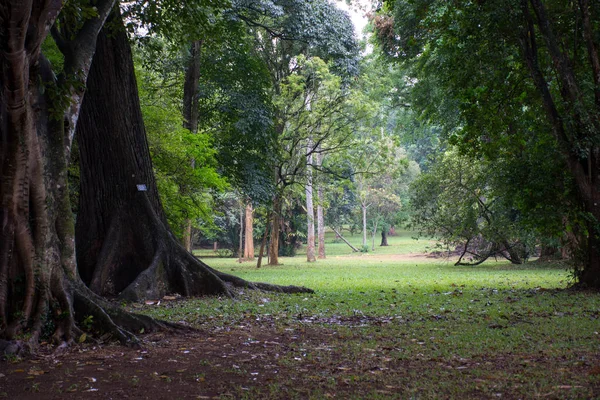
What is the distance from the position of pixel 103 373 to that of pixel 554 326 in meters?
5.99

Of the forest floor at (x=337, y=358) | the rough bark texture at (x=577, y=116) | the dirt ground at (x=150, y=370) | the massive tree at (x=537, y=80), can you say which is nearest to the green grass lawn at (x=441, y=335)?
the forest floor at (x=337, y=358)

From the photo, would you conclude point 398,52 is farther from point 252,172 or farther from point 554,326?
point 554,326

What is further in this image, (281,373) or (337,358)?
(337,358)

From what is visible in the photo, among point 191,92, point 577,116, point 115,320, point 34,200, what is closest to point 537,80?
point 577,116

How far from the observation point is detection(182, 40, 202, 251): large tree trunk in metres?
21.8

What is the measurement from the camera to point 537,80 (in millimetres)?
12031

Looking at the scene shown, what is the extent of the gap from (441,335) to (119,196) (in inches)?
283

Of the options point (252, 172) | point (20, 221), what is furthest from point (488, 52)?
point (252, 172)

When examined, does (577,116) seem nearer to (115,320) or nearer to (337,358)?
(337,358)

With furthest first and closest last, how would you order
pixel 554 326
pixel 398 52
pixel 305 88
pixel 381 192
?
pixel 381 192 → pixel 305 88 → pixel 398 52 → pixel 554 326

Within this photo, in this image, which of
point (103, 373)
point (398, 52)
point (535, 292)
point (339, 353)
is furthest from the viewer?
point (398, 52)

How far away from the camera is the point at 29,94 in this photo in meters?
6.84

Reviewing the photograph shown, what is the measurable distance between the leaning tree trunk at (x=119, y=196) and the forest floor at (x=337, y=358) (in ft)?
4.44

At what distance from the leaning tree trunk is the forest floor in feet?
Result: 4.44
